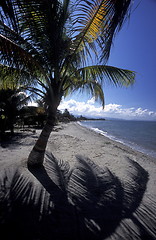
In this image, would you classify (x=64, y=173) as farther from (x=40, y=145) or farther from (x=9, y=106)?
(x=9, y=106)

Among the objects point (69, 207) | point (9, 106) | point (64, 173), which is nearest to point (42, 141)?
point (64, 173)

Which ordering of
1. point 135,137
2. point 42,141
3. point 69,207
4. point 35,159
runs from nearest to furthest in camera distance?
point 69,207 → point 42,141 → point 35,159 → point 135,137

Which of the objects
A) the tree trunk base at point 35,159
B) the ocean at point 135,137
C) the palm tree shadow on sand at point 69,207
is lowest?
the ocean at point 135,137

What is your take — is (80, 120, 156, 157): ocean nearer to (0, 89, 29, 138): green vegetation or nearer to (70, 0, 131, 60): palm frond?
(70, 0, 131, 60): palm frond

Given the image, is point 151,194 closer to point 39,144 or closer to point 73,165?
point 73,165

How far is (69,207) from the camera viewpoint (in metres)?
1.97

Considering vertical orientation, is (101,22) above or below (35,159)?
above

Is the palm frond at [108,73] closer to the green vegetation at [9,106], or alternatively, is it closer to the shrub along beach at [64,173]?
the shrub along beach at [64,173]

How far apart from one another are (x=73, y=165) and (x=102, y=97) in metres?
2.71

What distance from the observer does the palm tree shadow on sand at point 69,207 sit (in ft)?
4.97

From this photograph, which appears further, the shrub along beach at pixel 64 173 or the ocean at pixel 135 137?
the ocean at pixel 135 137

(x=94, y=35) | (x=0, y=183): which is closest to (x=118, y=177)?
(x=0, y=183)

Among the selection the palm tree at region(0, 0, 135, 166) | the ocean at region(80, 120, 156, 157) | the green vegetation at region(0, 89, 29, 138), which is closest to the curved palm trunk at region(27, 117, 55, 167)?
the palm tree at region(0, 0, 135, 166)

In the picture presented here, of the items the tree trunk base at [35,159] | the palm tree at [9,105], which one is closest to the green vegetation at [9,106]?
the palm tree at [9,105]
